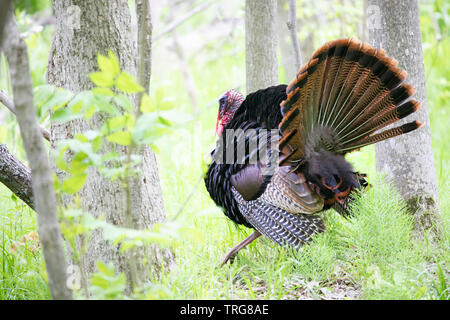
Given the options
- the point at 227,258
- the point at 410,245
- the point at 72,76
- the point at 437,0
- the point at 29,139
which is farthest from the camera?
the point at 437,0

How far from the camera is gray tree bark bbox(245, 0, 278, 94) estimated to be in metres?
4.16

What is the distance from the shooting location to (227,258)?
3377mm

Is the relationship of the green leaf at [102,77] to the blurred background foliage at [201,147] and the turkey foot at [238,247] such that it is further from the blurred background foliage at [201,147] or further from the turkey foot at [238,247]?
the turkey foot at [238,247]

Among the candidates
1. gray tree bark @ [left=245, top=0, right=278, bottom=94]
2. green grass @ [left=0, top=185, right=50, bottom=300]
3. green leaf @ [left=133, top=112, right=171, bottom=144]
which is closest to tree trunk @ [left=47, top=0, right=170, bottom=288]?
green grass @ [left=0, top=185, right=50, bottom=300]

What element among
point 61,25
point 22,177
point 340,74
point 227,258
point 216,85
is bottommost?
point 227,258

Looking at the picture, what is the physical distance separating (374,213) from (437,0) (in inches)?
202

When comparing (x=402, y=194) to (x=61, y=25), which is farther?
(x=402, y=194)

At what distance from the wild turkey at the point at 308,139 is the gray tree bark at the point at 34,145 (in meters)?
1.56

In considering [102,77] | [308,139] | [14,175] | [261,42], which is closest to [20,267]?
[14,175]

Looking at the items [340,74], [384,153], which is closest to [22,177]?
[340,74]

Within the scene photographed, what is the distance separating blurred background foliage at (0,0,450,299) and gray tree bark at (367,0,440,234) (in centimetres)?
22

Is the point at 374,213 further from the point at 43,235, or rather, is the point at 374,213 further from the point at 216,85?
the point at 216,85

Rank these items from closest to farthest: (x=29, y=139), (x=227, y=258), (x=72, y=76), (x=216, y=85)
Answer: (x=29, y=139), (x=72, y=76), (x=227, y=258), (x=216, y=85)

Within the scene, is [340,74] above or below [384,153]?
above
